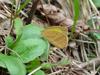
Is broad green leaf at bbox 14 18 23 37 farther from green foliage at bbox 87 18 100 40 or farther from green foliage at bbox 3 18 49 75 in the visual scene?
green foliage at bbox 87 18 100 40

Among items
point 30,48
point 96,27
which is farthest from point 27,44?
point 96,27

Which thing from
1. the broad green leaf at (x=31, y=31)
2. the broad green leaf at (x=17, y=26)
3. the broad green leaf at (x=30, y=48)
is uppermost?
the broad green leaf at (x=17, y=26)

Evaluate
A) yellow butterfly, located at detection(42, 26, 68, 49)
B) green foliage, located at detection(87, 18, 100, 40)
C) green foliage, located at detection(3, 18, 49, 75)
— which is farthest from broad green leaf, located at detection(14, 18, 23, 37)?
green foliage, located at detection(87, 18, 100, 40)

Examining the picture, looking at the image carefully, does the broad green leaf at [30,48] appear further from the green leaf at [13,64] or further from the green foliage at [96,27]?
the green foliage at [96,27]

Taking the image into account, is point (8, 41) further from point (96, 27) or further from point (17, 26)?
point (96, 27)

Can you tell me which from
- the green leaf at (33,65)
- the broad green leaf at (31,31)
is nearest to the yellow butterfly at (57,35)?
the broad green leaf at (31,31)
